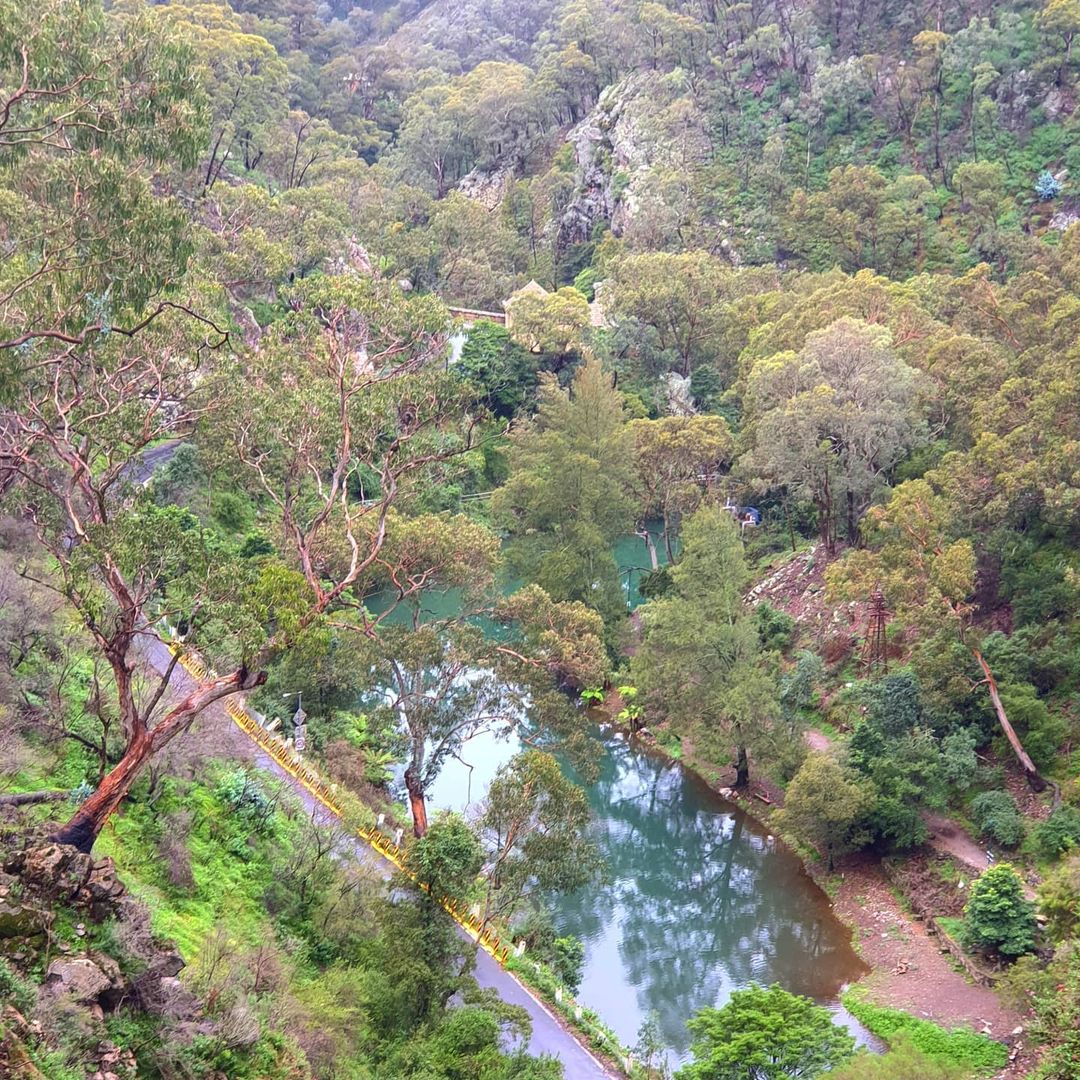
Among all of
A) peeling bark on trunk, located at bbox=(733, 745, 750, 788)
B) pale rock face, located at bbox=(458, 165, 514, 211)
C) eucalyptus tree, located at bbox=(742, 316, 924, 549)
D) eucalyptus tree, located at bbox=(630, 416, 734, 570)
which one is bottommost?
peeling bark on trunk, located at bbox=(733, 745, 750, 788)

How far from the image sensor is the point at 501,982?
611 inches

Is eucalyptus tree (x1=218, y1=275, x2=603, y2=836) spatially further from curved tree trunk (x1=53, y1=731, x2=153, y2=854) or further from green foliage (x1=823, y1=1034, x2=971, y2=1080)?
green foliage (x1=823, y1=1034, x2=971, y2=1080)

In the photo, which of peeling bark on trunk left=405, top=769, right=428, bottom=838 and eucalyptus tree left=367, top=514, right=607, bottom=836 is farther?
eucalyptus tree left=367, top=514, right=607, bottom=836

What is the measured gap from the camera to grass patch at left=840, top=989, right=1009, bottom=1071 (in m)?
15.8

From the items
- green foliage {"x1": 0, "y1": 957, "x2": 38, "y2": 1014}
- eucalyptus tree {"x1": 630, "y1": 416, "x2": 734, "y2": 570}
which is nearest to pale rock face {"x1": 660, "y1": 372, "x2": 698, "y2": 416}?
eucalyptus tree {"x1": 630, "y1": 416, "x2": 734, "y2": 570}

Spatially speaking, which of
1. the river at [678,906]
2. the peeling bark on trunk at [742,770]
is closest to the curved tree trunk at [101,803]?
the river at [678,906]

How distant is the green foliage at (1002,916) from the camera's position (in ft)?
56.6

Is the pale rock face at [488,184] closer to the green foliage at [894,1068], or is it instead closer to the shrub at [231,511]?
the shrub at [231,511]

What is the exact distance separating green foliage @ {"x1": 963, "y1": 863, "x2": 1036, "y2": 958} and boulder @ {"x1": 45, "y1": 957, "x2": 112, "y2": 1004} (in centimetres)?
1347

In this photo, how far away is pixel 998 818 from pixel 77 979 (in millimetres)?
16419

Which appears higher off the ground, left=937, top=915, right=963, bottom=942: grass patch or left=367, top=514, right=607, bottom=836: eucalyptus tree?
left=367, top=514, right=607, bottom=836: eucalyptus tree

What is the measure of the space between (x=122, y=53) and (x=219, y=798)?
32.2 ft

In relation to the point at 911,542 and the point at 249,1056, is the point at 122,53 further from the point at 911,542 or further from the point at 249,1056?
the point at 911,542

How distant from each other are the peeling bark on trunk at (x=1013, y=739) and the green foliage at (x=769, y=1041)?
358 inches
